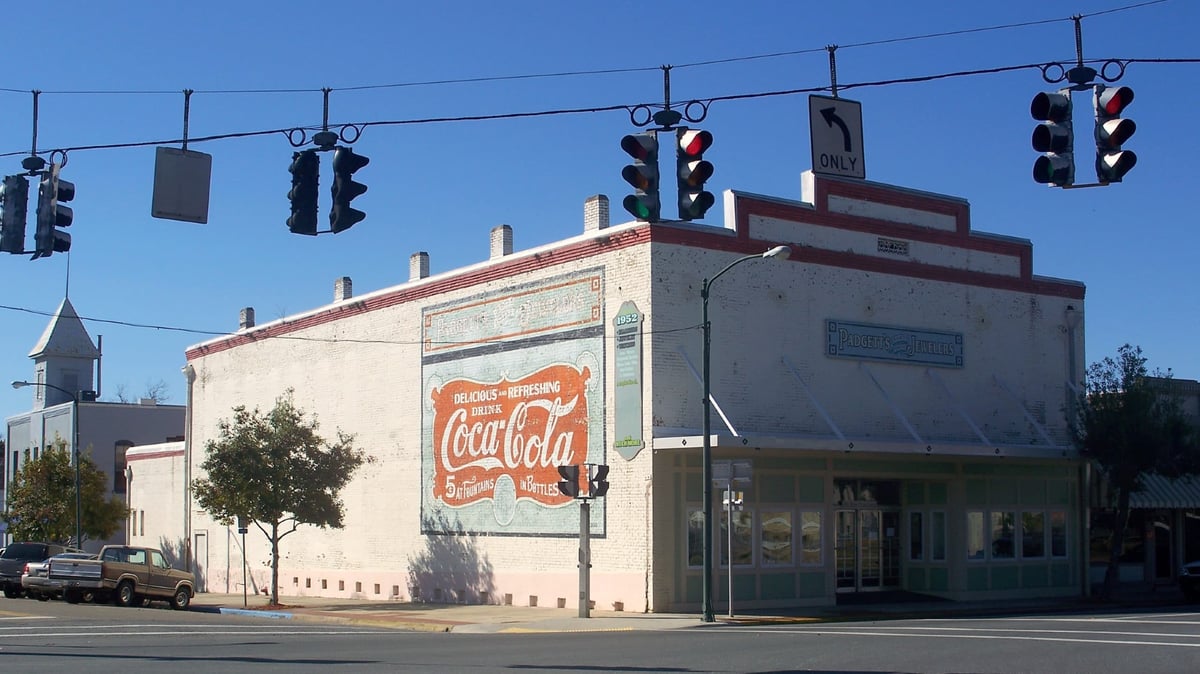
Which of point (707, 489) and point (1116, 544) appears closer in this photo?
point (707, 489)

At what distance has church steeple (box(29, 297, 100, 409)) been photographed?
6656 cm

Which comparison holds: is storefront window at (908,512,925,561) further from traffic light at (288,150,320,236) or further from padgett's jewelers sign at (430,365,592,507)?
traffic light at (288,150,320,236)

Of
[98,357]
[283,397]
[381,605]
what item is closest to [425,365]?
[381,605]

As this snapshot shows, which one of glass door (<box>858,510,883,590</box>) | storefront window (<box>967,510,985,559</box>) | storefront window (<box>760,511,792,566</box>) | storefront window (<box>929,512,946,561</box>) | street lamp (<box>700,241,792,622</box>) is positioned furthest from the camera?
storefront window (<box>929,512,946,561</box>)

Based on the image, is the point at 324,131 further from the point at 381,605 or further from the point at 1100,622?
the point at 381,605

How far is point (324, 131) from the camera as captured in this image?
1691cm

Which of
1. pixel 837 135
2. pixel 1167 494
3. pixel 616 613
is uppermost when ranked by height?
pixel 837 135

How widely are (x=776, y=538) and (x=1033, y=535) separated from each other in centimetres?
845

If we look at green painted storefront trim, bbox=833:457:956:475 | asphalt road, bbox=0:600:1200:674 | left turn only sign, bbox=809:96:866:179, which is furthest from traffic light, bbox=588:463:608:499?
left turn only sign, bbox=809:96:866:179

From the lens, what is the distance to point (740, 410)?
28172 millimetres

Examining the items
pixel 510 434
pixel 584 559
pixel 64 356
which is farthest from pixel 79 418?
pixel 584 559

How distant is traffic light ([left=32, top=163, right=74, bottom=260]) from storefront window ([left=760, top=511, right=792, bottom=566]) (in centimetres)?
1624

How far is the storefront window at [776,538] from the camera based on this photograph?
2831 cm

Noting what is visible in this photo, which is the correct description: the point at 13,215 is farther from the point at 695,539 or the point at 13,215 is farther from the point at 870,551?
the point at 870,551
